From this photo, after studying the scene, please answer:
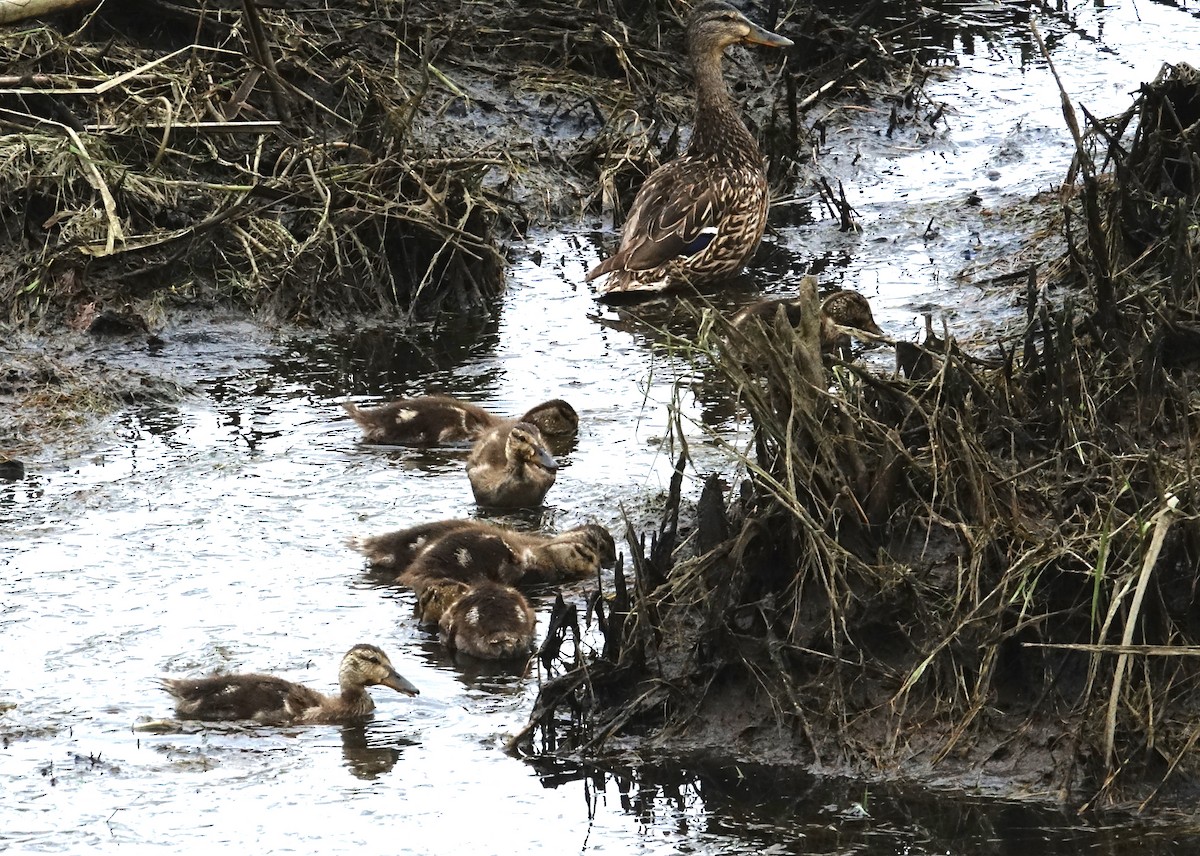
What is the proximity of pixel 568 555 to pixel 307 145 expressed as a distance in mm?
3592

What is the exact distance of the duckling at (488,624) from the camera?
5.20 m

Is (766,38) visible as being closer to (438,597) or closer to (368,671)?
(438,597)

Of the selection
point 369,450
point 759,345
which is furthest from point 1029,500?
point 369,450

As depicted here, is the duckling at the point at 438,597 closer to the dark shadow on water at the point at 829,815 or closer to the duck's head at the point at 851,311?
the dark shadow on water at the point at 829,815

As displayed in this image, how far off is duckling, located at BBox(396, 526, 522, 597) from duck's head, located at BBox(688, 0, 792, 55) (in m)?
4.70

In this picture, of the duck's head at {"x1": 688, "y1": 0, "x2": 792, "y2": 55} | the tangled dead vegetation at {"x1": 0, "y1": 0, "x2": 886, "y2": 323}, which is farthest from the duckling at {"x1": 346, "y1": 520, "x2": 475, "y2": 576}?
the duck's head at {"x1": 688, "y1": 0, "x2": 792, "y2": 55}

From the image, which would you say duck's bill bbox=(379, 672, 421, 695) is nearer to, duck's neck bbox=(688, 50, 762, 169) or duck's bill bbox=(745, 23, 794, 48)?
duck's neck bbox=(688, 50, 762, 169)

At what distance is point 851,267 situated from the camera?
897 cm

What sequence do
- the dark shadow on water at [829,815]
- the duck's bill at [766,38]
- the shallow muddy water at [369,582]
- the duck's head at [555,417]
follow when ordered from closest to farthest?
the dark shadow on water at [829,815] → the shallow muddy water at [369,582] → the duck's head at [555,417] → the duck's bill at [766,38]

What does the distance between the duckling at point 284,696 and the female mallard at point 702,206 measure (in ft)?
12.8

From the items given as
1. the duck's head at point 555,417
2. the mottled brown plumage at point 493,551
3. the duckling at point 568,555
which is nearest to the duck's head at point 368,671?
the mottled brown plumage at point 493,551

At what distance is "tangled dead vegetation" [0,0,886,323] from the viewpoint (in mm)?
8320

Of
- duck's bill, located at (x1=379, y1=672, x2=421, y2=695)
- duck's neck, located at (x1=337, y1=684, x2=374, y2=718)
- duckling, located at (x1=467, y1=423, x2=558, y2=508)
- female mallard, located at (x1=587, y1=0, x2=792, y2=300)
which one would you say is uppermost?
female mallard, located at (x1=587, y1=0, x2=792, y2=300)

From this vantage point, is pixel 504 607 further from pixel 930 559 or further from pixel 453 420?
pixel 453 420
